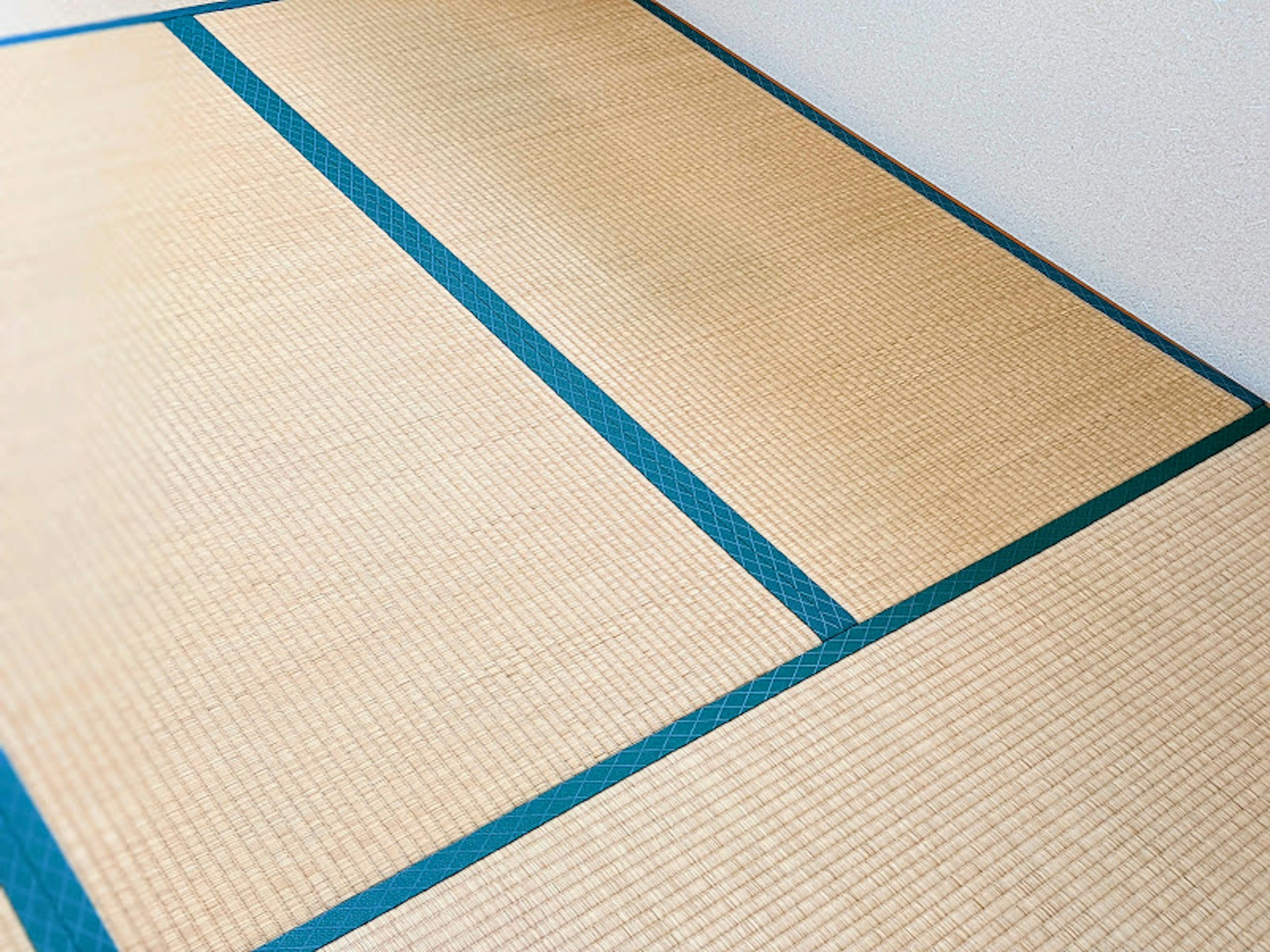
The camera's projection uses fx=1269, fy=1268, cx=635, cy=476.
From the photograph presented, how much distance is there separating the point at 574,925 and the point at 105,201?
69.4 inches

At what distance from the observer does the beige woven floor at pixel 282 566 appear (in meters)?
1.61

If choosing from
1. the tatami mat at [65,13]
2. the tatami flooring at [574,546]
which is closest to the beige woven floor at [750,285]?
the tatami flooring at [574,546]

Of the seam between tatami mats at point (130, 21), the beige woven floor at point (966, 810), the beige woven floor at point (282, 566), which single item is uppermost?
the seam between tatami mats at point (130, 21)

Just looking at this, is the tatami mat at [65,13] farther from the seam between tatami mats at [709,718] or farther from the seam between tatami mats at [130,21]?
the seam between tatami mats at [709,718]

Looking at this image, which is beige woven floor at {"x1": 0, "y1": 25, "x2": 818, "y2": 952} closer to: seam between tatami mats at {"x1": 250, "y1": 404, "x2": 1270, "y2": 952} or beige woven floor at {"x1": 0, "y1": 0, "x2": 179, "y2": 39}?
seam between tatami mats at {"x1": 250, "y1": 404, "x2": 1270, "y2": 952}

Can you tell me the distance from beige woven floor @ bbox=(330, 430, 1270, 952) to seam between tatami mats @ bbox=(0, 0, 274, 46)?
7.59ft

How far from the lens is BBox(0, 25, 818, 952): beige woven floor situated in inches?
63.6

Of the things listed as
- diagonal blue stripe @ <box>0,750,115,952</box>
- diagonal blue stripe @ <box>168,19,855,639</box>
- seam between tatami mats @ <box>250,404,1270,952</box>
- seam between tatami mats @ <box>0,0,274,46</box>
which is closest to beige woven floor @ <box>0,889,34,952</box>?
diagonal blue stripe @ <box>0,750,115,952</box>

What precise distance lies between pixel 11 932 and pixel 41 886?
6 centimetres

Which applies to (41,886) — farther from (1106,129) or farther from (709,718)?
(1106,129)

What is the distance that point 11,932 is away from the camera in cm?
146

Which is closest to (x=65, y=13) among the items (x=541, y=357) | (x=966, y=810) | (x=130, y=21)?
(x=130, y=21)

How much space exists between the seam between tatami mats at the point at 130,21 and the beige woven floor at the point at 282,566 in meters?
0.44

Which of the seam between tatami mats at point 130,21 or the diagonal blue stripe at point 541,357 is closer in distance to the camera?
the diagonal blue stripe at point 541,357
